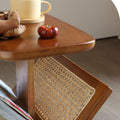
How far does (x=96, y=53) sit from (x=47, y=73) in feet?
5.67

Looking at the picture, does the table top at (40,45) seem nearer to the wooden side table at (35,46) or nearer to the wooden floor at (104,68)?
the wooden side table at (35,46)

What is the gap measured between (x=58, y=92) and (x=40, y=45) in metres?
0.56

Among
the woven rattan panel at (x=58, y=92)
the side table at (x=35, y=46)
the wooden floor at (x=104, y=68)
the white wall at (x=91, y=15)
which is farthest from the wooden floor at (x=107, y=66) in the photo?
the side table at (x=35, y=46)

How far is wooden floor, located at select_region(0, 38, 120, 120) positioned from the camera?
6.44ft

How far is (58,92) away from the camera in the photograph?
1.37m

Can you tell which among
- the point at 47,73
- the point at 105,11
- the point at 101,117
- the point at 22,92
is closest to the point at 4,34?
the point at 22,92

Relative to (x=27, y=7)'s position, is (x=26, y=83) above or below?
below

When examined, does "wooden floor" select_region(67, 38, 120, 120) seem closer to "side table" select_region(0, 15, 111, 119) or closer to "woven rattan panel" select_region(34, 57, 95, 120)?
"woven rattan panel" select_region(34, 57, 95, 120)

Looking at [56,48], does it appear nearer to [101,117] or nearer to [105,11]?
[101,117]

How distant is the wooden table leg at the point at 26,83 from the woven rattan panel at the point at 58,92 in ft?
0.46

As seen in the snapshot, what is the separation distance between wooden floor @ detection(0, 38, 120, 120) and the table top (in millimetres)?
1043

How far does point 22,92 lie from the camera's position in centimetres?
125

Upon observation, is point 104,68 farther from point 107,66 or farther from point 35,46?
point 35,46

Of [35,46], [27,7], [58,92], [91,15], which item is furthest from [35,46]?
[91,15]
